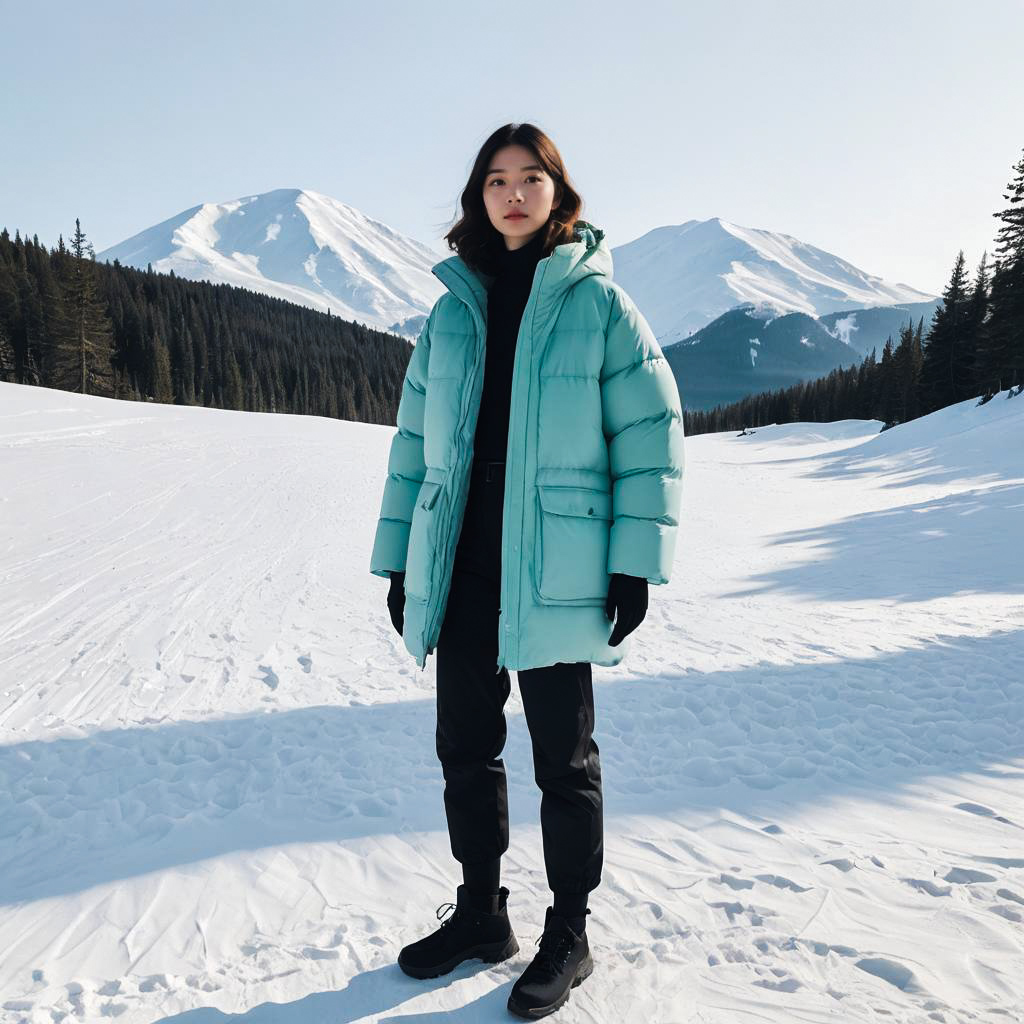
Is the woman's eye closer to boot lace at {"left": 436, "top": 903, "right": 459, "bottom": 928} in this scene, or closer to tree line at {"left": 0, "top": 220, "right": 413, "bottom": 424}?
boot lace at {"left": 436, "top": 903, "right": 459, "bottom": 928}

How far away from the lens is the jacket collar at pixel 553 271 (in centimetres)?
201

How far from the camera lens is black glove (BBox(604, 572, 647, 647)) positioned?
1.98m

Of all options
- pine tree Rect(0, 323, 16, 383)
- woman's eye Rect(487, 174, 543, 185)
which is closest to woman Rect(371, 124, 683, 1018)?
woman's eye Rect(487, 174, 543, 185)

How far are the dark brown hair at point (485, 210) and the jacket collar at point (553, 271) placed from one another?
44 millimetres

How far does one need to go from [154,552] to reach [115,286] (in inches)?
3021

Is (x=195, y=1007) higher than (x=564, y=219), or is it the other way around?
(x=564, y=219)

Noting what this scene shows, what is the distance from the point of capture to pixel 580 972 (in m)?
2.15

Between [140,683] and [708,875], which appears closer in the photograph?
[708,875]

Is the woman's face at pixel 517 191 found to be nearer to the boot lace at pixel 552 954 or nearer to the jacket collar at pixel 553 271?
the jacket collar at pixel 553 271

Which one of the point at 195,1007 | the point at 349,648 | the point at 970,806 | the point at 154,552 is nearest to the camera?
the point at 195,1007

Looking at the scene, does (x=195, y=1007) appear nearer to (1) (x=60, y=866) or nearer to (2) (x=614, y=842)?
(1) (x=60, y=866)

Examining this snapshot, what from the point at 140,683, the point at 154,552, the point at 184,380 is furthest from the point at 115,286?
the point at 140,683

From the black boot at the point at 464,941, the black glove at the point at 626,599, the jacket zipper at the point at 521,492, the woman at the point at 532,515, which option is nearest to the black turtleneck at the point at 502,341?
the woman at the point at 532,515

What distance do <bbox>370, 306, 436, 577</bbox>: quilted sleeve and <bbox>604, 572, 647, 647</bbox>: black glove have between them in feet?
2.47
